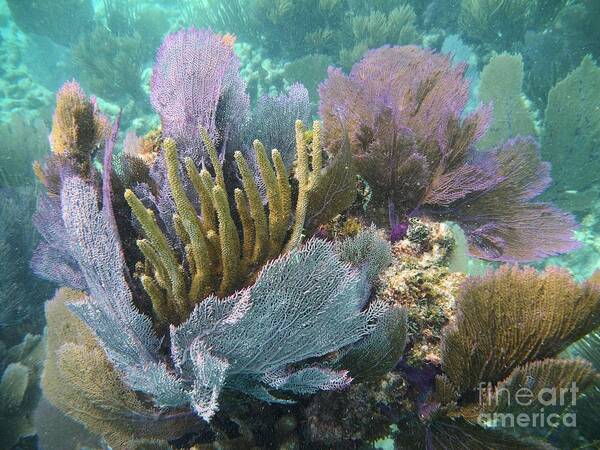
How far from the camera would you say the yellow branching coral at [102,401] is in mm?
1960

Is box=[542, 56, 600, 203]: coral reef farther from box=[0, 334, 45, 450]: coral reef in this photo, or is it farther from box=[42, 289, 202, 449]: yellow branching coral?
box=[0, 334, 45, 450]: coral reef

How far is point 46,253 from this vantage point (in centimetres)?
244

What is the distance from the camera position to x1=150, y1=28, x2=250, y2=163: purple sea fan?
2.38m

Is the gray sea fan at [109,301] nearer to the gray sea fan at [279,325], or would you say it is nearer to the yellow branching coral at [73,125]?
the gray sea fan at [279,325]

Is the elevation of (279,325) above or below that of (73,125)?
below

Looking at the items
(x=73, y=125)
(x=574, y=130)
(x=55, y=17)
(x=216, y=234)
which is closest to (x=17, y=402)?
(x=73, y=125)

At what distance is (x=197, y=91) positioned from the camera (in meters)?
2.43

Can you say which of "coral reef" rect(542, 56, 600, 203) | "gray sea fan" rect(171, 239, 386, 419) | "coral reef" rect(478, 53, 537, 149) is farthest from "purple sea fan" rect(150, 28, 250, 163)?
"coral reef" rect(542, 56, 600, 203)

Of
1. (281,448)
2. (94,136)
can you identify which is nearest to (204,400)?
(281,448)

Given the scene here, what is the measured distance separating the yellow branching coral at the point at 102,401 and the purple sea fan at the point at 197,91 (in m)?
1.26

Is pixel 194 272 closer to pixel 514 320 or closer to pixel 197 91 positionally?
pixel 197 91

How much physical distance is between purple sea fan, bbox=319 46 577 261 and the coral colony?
0.06ft

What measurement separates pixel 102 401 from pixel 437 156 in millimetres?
2820

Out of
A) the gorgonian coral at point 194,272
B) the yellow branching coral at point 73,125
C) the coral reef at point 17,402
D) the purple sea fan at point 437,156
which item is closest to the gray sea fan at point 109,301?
the gorgonian coral at point 194,272
